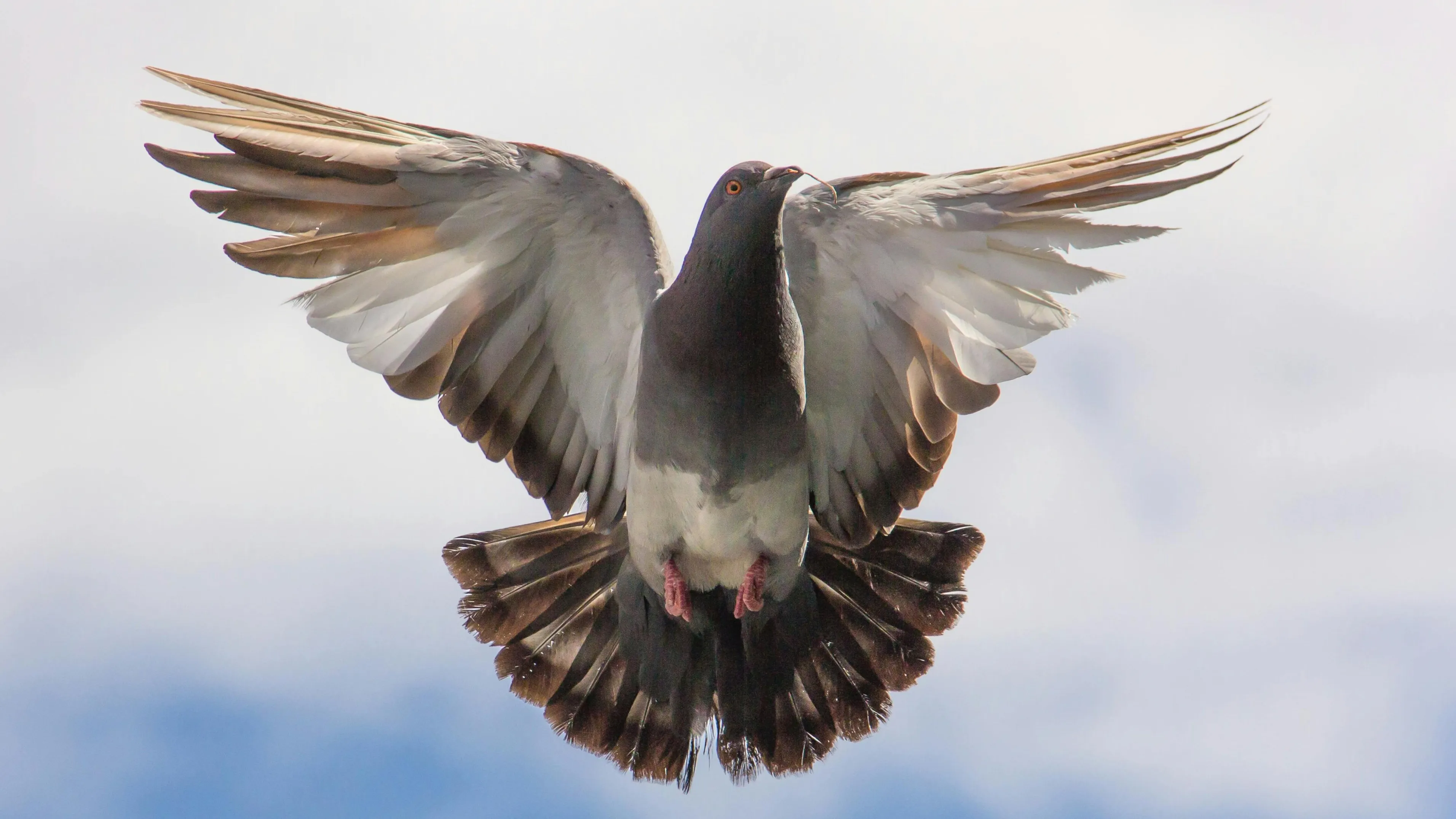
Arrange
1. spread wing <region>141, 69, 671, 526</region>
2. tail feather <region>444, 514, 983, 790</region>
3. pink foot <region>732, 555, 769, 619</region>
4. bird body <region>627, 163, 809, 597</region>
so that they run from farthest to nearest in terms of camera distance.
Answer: tail feather <region>444, 514, 983, 790</region>
pink foot <region>732, 555, 769, 619</region>
bird body <region>627, 163, 809, 597</region>
spread wing <region>141, 69, 671, 526</region>

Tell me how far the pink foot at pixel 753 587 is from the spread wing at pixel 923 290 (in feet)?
1.75

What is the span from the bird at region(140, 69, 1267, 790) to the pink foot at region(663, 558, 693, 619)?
0.01 meters

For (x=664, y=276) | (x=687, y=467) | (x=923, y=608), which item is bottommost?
(x=923, y=608)

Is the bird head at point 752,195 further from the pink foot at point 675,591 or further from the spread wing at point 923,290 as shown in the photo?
the pink foot at point 675,591

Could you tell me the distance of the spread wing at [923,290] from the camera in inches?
205

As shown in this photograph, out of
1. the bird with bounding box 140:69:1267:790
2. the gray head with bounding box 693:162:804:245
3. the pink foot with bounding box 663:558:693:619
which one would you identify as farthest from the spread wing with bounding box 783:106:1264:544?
the pink foot with bounding box 663:558:693:619

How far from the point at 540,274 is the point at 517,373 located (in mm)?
502

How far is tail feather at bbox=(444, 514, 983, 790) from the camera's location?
6402 millimetres

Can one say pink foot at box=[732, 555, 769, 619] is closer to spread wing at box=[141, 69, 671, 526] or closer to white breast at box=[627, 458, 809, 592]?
white breast at box=[627, 458, 809, 592]

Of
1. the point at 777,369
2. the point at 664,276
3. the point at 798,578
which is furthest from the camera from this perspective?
the point at 798,578

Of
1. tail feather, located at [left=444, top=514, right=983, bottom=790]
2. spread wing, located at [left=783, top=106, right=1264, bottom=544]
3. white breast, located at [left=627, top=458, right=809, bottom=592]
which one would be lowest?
tail feather, located at [left=444, top=514, right=983, bottom=790]

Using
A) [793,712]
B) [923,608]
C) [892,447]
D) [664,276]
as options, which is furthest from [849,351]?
[793,712]

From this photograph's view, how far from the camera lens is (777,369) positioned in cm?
557

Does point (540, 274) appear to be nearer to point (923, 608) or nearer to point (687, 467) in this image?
point (687, 467)
